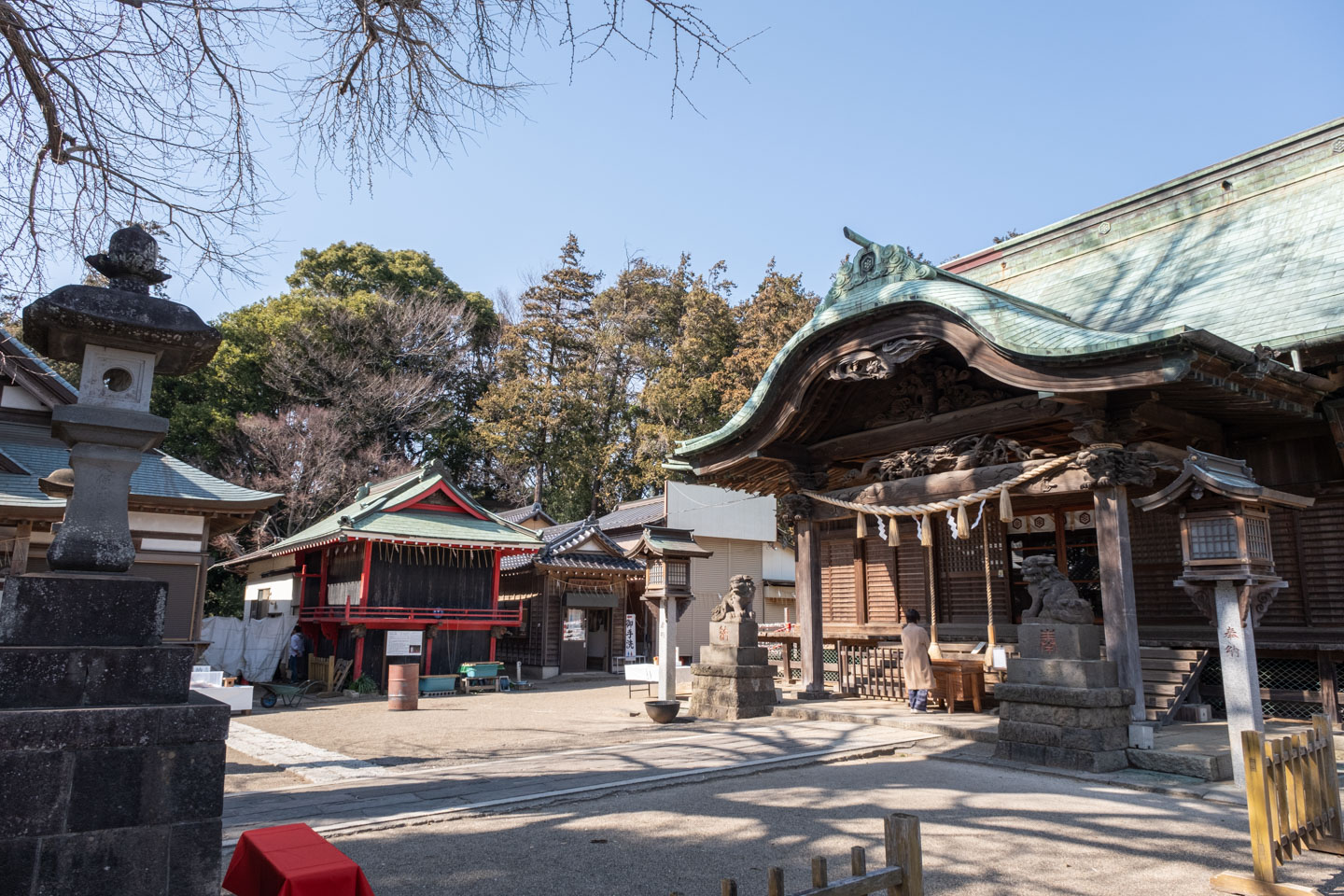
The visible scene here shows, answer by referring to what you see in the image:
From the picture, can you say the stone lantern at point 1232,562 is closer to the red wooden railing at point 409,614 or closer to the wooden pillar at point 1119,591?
the wooden pillar at point 1119,591

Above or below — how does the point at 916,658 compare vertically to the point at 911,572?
below

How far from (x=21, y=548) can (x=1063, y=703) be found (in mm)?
16650

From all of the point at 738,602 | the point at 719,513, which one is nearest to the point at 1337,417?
the point at 738,602

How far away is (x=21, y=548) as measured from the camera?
46.2 feet

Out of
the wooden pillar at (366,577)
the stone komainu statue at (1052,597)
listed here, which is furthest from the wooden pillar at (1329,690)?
the wooden pillar at (366,577)

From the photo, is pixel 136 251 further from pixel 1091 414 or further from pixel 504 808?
pixel 1091 414

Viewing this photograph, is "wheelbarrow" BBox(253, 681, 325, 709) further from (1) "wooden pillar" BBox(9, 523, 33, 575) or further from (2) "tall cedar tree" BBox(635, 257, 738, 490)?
(2) "tall cedar tree" BBox(635, 257, 738, 490)

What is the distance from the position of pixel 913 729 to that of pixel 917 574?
5594 millimetres

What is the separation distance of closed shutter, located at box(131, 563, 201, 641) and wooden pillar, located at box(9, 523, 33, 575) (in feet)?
7.62

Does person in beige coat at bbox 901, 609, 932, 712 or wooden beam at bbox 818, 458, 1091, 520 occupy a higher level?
wooden beam at bbox 818, 458, 1091, 520

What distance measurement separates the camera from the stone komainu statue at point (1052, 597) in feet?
28.0

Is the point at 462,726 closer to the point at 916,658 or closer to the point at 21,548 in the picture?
the point at 916,658

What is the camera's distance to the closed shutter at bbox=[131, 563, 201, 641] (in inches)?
653

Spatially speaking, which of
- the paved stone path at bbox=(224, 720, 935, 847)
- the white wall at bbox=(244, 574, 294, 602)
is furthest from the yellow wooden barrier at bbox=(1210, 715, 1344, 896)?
the white wall at bbox=(244, 574, 294, 602)
